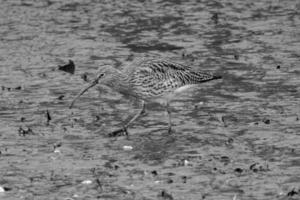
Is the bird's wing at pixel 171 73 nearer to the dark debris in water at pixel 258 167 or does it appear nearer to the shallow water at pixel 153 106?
the shallow water at pixel 153 106

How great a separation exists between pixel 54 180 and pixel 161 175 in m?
1.23

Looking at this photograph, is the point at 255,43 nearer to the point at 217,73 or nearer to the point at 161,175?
the point at 217,73

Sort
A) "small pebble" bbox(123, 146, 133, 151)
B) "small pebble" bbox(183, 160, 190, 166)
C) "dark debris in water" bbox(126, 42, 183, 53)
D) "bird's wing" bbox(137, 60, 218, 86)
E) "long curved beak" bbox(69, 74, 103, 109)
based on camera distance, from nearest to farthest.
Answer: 1. "small pebble" bbox(183, 160, 190, 166)
2. "small pebble" bbox(123, 146, 133, 151)
3. "long curved beak" bbox(69, 74, 103, 109)
4. "bird's wing" bbox(137, 60, 218, 86)
5. "dark debris in water" bbox(126, 42, 183, 53)

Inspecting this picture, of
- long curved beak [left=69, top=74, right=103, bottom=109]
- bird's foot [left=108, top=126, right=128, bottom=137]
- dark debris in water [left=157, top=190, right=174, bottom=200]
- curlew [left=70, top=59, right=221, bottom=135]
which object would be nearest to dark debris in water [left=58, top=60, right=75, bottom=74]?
long curved beak [left=69, top=74, right=103, bottom=109]

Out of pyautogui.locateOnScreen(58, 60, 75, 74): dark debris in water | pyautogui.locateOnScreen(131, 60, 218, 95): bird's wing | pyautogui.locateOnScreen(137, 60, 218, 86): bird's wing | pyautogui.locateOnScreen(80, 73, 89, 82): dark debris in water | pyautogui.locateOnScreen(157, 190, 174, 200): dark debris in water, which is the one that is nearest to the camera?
pyautogui.locateOnScreen(157, 190, 174, 200): dark debris in water

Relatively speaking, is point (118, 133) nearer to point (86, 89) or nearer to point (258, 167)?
point (86, 89)

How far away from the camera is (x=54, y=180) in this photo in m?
11.1

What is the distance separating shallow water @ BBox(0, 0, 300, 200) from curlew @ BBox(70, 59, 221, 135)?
0.33m

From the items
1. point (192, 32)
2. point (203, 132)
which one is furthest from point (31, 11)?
point (203, 132)

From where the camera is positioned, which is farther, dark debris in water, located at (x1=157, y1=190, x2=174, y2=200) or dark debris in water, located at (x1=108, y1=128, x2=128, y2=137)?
dark debris in water, located at (x1=108, y1=128, x2=128, y2=137)

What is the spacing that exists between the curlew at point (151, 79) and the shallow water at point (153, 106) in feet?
1.07

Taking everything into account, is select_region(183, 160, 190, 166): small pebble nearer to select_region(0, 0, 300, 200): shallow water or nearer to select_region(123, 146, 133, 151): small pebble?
select_region(0, 0, 300, 200): shallow water

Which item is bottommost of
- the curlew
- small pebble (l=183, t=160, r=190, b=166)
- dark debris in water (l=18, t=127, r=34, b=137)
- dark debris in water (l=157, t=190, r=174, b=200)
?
dark debris in water (l=18, t=127, r=34, b=137)

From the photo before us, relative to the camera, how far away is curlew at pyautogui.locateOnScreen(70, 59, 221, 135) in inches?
534
